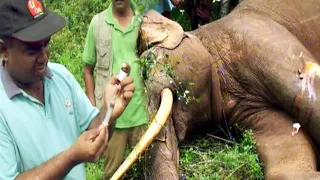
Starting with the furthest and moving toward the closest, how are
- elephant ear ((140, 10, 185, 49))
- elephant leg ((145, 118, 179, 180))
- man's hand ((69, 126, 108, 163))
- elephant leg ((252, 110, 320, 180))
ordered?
elephant ear ((140, 10, 185, 49)), elephant leg ((252, 110, 320, 180)), elephant leg ((145, 118, 179, 180)), man's hand ((69, 126, 108, 163))

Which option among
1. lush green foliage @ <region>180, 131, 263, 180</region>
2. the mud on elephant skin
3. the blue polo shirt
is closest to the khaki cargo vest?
the mud on elephant skin

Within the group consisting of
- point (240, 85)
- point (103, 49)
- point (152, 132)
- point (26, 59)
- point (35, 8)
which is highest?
point (35, 8)

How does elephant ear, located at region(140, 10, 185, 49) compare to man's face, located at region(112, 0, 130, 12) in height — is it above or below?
below

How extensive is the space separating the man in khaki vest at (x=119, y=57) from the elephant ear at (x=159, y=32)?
8 cm

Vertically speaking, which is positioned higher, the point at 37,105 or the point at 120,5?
the point at 37,105

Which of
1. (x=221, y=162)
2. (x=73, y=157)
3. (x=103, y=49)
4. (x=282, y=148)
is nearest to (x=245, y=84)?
(x=282, y=148)

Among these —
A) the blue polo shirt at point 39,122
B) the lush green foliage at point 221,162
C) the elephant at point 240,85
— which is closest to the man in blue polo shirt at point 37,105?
the blue polo shirt at point 39,122

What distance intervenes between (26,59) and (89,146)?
16.2 inches

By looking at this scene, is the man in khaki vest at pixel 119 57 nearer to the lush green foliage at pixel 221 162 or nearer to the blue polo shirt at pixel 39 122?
the lush green foliage at pixel 221 162

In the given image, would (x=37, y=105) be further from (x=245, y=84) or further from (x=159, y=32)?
(x=245, y=84)

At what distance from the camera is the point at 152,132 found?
367 cm

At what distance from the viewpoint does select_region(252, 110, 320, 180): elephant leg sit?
3893mm

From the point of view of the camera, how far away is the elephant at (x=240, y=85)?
3996 millimetres

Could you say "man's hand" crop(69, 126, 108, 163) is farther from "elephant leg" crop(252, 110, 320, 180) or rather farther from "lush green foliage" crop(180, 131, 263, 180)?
"elephant leg" crop(252, 110, 320, 180)
